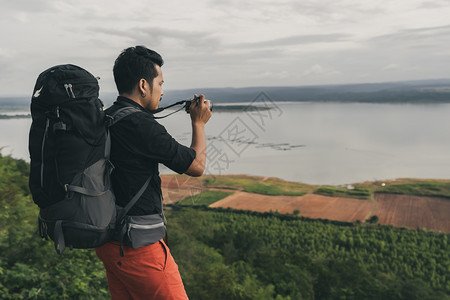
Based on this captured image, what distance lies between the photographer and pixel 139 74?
175 centimetres

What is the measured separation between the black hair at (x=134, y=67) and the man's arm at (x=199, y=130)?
0.88 ft

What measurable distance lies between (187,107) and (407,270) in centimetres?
4018

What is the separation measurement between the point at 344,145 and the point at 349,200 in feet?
138

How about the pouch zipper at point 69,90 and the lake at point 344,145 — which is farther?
the lake at point 344,145

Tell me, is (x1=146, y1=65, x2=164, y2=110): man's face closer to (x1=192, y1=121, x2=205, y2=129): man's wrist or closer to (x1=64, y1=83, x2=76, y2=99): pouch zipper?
(x1=192, y1=121, x2=205, y2=129): man's wrist

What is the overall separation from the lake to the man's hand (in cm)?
3743

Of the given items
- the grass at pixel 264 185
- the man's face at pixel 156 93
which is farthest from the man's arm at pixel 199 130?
the grass at pixel 264 185

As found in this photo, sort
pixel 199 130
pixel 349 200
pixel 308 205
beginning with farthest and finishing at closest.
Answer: pixel 349 200 → pixel 308 205 → pixel 199 130

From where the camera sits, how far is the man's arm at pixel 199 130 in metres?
1.73

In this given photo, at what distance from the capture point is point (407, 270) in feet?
116

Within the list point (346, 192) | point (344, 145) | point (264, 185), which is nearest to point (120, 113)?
point (264, 185)

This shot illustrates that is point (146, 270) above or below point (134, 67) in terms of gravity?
below

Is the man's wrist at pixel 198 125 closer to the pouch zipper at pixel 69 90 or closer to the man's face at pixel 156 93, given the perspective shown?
the man's face at pixel 156 93

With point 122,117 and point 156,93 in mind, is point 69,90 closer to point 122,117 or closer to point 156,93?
point 122,117
